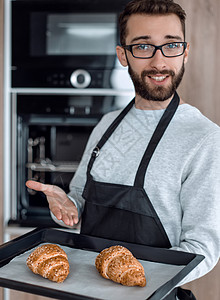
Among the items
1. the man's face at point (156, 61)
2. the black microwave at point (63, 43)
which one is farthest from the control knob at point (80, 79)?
the man's face at point (156, 61)

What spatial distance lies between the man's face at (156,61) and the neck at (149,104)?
43 mm

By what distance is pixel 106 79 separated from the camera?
176cm

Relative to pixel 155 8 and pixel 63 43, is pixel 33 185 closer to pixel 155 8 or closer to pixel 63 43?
pixel 155 8

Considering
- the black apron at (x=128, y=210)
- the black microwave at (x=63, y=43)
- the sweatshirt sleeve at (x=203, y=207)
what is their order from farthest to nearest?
the black microwave at (x=63, y=43) < the black apron at (x=128, y=210) < the sweatshirt sleeve at (x=203, y=207)

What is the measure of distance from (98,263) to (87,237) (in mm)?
115

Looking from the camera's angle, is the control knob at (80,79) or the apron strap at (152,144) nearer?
the apron strap at (152,144)

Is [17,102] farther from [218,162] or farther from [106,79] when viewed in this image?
[218,162]

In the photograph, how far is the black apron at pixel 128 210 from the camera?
3.30 ft

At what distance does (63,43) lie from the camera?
1784mm

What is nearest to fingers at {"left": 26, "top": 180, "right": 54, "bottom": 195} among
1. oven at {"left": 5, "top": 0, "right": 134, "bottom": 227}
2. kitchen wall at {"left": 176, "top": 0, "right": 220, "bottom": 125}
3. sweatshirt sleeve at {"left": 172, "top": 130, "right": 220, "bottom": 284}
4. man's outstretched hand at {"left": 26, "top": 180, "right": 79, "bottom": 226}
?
man's outstretched hand at {"left": 26, "top": 180, "right": 79, "bottom": 226}

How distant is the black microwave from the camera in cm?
175

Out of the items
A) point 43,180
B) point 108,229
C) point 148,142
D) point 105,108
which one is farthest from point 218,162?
point 43,180

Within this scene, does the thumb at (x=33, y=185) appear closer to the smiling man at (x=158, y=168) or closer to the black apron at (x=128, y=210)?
the smiling man at (x=158, y=168)

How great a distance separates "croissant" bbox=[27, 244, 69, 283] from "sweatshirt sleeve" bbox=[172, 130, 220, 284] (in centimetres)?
26
